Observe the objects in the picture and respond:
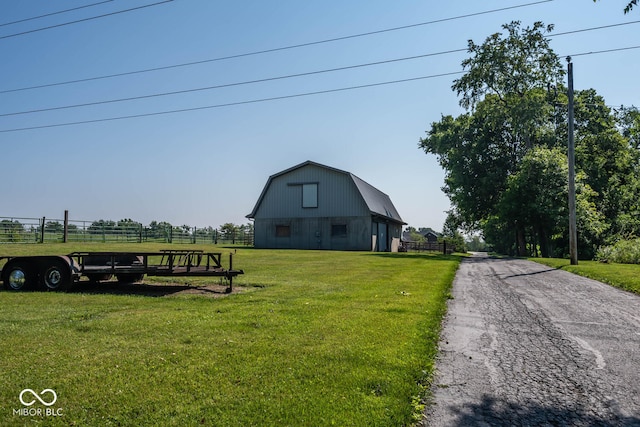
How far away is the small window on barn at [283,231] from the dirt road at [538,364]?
96.5ft

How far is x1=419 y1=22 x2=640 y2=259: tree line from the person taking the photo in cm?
3200

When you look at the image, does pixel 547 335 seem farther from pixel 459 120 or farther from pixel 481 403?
pixel 459 120

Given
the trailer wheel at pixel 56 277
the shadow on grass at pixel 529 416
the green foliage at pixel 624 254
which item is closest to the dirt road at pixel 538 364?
the shadow on grass at pixel 529 416

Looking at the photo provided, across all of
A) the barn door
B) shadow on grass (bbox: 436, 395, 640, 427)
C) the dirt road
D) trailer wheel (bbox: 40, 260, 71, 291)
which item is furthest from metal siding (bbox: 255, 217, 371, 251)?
shadow on grass (bbox: 436, 395, 640, 427)

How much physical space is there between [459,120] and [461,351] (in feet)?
141

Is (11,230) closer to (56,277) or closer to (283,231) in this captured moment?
(283,231)

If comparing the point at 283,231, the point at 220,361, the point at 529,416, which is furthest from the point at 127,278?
the point at 283,231

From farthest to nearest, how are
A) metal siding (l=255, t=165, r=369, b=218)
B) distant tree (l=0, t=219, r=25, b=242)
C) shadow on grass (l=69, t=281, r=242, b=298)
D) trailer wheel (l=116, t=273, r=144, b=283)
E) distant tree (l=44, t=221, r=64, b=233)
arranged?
metal siding (l=255, t=165, r=369, b=218)
distant tree (l=44, t=221, r=64, b=233)
distant tree (l=0, t=219, r=25, b=242)
trailer wheel (l=116, t=273, r=144, b=283)
shadow on grass (l=69, t=281, r=242, b=298)

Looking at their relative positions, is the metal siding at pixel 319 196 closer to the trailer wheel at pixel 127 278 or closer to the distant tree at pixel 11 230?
the distant tree at pixel 11 230

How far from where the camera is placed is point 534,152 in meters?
32.9

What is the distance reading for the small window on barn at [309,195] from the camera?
36.9 m

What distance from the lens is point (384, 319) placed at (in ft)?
21.4

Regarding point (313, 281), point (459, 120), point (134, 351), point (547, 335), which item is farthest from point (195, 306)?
point (459, 120)

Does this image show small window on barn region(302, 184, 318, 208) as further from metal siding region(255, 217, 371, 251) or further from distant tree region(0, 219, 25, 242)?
distant tree region(0, 219, 25, 242)
